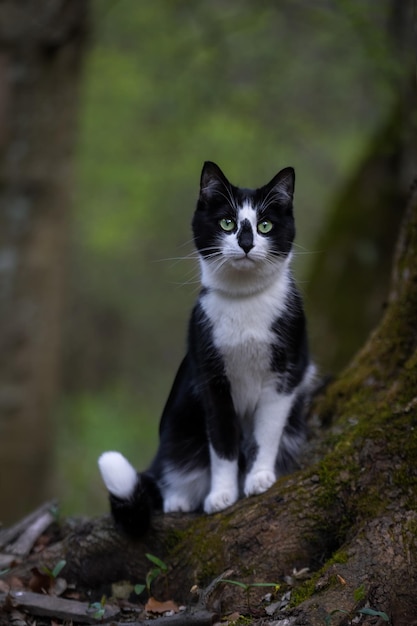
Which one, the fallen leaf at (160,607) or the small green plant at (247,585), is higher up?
the small green plant at (247,585)

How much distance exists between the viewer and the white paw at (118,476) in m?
3.58

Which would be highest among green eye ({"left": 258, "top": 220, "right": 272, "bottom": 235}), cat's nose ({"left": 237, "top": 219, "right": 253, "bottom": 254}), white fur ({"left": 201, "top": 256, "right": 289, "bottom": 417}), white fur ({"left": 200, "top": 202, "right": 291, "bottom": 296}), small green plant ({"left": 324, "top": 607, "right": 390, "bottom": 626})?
green eye ({"left": 258, "top": 220, "right": 272, "bottom": 235})

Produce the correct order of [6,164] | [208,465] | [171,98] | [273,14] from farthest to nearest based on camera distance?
[171,98], [273,14], [6,164], [208,465]

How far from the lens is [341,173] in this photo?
12492mm

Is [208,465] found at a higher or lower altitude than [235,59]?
lower

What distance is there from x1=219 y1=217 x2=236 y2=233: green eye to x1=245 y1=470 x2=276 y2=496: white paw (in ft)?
3.58

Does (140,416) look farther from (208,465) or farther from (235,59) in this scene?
(208,465)

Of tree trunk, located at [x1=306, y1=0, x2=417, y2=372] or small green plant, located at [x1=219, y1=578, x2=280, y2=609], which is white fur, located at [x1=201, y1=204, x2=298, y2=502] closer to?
small green plant, located at [x1=219, y1=578, x2=280, y2=609]

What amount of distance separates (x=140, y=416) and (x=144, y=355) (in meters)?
2.07

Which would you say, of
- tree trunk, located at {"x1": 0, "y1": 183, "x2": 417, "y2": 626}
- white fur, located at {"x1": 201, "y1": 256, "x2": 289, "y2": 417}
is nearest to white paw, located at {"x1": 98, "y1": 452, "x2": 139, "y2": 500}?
tree trunk, located at {"x1": 0, "y1": 183, "x2": 417, "y2": 626}

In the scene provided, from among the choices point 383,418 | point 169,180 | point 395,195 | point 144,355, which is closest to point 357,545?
point 383,418

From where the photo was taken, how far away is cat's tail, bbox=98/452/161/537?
3568mm

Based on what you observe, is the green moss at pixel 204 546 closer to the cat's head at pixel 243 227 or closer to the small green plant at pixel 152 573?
Answer: the small green plant at pixel 152 573

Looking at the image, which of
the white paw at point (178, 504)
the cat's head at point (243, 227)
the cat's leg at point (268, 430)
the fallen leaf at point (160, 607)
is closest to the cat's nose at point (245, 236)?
the cat's head at point (243, 227)
